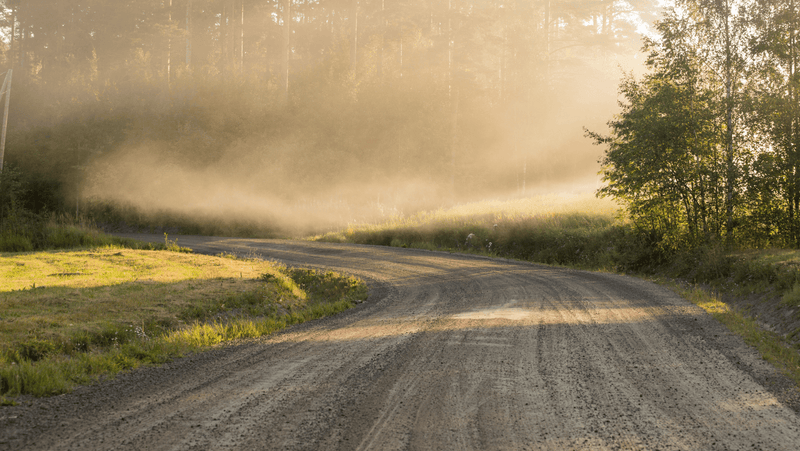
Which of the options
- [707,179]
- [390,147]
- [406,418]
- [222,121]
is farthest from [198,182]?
[406,418]

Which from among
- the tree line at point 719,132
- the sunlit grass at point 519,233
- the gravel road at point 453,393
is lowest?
the gravel road at point 453,393

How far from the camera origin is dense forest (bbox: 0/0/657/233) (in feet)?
121

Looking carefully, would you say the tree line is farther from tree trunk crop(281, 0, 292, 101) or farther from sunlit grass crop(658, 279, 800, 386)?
tree trunk crop(281, 0, 292, 101)

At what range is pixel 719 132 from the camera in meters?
13.5

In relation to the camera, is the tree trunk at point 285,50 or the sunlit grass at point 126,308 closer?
the sunlit grass at point 126,308

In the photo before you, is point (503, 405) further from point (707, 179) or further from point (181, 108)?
point (181, 108)

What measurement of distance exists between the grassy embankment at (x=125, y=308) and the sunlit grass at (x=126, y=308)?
17 millimetres

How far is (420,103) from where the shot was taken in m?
43.3

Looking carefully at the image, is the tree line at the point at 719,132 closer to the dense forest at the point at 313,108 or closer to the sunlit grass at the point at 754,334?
the sunlit grass at the point at 754,334

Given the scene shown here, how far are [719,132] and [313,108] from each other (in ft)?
118

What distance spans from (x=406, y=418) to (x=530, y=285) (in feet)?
28.3

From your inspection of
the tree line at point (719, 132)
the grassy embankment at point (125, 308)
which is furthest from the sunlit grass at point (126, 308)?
the tree line at point (719, 132)

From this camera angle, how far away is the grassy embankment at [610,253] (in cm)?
842

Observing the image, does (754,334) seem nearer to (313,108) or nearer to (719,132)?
(719,132)
